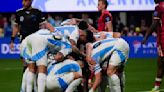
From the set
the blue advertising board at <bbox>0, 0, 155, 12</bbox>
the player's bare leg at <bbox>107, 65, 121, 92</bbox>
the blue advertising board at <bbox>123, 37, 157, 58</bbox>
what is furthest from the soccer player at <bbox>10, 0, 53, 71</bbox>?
the blue advertising board at <bbox>0, 0, 155, 12</bbox>

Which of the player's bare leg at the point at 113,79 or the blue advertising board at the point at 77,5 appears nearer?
the player's bare leg at the point at 113,79

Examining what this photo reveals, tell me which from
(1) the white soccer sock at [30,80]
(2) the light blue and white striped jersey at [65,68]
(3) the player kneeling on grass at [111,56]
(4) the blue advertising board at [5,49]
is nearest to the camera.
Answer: (2) the light blue and white striped jersey at [65,68]

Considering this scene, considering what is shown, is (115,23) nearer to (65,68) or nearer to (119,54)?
(119,54)

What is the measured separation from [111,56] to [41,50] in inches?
58.2

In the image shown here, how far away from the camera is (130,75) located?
19.0 metres

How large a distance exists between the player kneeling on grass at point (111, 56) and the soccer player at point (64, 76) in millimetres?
348

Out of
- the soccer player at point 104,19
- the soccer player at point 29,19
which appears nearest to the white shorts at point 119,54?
the soccer player at point 29,19

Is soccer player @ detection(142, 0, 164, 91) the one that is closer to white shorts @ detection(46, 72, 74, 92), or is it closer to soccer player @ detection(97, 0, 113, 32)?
soccer player @ detection(97, 0, 113, 32)

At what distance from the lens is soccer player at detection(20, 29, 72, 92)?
36.0 feet

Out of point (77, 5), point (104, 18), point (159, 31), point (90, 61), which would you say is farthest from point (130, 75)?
point (77, 5)

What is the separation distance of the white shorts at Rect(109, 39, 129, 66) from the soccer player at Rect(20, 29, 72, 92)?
89 centimetres

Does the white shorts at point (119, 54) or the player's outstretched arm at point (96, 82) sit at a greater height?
the white shorts at point (119, 54)

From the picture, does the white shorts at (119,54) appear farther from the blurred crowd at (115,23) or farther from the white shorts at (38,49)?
the blurred crowd at (115,23)

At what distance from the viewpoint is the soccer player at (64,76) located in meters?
11.0
